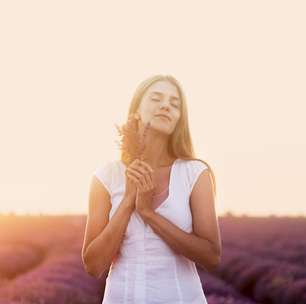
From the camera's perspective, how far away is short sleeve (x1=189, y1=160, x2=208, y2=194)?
102 inches

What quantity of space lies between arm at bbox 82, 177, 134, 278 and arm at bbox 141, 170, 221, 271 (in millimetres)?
74

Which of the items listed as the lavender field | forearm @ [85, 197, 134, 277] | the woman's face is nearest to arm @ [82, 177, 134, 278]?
forearm @ [85, 197, 134, 277]

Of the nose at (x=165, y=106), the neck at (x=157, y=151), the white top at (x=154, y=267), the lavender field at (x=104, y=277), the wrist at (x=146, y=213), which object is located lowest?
the lavender field at (x=104, y=277)

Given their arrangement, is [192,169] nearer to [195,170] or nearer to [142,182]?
[195,170]

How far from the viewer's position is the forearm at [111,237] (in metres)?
2.48

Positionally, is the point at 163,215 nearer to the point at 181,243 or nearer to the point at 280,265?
the point at 181,243

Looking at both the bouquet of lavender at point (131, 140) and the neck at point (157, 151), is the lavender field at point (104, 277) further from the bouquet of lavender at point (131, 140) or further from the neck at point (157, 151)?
the bouquet of lavender at point (131, 140)

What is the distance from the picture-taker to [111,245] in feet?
8.16

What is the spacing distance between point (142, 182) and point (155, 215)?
111 millimetres

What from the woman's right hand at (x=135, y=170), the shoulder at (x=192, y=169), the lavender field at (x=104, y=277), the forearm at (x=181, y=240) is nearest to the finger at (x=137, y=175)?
the woman's right hand at (x=135, y=170)

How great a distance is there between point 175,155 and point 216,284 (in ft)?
25.6

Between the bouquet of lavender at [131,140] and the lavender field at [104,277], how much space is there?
5123 mm

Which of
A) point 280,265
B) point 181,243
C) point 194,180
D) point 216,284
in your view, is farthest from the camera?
point 280,265

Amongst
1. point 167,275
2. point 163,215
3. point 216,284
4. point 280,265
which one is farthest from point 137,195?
point 280,265
